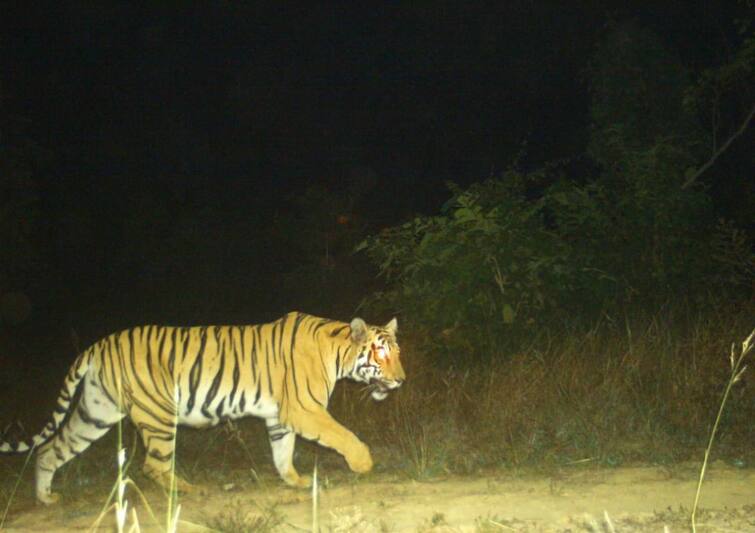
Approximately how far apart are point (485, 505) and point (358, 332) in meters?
1.91

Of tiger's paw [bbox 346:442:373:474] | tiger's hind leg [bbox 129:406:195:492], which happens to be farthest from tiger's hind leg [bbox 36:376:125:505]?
tiger's paw [bbox 346:442:373:474]

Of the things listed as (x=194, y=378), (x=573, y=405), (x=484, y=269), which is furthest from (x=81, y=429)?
(x=484, y=269)

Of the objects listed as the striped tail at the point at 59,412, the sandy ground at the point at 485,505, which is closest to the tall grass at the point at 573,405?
the sandy ground at the point at 485,505

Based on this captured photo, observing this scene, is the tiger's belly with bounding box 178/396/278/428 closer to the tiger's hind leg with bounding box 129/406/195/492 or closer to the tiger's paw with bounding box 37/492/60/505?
the tiger's hind leg with bounding box 129/406/195/492

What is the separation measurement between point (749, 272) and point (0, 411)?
8.56 metres

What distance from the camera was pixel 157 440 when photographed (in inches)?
242

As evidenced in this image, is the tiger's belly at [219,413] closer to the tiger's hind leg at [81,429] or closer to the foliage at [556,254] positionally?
the tiger's hind leg at [81,429]

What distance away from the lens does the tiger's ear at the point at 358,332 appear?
6.27 metres

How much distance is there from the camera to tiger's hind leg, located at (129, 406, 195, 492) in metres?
6.07

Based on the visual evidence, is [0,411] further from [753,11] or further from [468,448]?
[753,11]

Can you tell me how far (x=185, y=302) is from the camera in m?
23.5

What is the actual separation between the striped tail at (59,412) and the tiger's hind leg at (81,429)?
0.07 meters

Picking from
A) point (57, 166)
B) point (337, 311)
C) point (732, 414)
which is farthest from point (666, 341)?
point (57, 166)

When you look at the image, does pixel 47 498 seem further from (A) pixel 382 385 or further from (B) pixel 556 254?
(B) pixel 556 254
